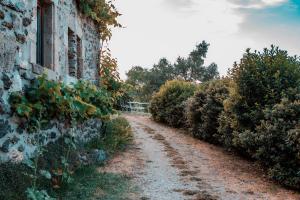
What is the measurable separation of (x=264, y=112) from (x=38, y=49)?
4700mm

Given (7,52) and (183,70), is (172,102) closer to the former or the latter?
(7,52)

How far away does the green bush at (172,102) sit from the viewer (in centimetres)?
1703

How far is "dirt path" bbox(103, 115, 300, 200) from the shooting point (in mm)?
6633

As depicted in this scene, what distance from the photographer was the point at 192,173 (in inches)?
320

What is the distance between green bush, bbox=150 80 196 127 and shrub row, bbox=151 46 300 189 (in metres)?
4.82

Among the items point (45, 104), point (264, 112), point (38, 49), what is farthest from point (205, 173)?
point (38, 49)

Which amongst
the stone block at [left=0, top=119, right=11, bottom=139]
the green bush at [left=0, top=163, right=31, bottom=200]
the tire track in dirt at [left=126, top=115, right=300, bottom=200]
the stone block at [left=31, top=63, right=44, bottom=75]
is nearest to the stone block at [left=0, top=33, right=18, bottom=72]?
the stone block at [left=0, top=119, right=11, bottom=139]

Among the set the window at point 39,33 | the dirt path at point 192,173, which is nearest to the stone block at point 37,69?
the window at point 39,33

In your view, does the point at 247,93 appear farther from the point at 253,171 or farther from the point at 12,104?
the point at 12,104

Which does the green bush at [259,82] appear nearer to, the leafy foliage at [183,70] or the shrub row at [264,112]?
the shrub row at [264,112]

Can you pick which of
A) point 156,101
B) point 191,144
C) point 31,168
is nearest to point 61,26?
point 31,168

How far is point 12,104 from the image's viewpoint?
4816 mm

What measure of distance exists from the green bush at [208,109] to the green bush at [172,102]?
2506mm

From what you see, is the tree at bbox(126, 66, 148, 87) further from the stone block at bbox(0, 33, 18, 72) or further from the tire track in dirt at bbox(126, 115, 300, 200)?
the stone block at bbox(0, 33, 18, 72)
